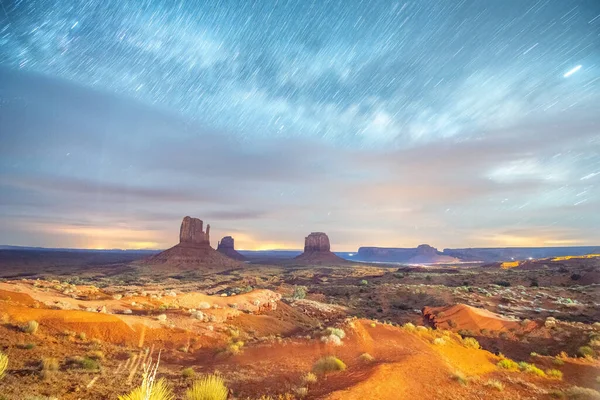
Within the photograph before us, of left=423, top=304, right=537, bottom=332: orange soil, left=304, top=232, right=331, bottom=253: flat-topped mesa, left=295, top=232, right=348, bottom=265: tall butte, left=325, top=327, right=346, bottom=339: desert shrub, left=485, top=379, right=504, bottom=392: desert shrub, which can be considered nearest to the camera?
left=485, top=379, right=504, bottom=392: desert shrub

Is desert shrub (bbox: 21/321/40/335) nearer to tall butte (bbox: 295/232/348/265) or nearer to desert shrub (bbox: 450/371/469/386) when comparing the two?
desert shrub (bbox: 450/371/469/386)

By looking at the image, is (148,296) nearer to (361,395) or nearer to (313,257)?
(361,395)

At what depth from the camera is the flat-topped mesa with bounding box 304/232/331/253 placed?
17112 cm

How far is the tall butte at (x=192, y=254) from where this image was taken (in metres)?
109

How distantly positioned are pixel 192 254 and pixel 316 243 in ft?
244

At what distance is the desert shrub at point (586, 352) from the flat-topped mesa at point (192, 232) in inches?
5164

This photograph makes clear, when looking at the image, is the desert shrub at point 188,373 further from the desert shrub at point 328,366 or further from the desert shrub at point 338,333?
the desert shrub at point 338,333

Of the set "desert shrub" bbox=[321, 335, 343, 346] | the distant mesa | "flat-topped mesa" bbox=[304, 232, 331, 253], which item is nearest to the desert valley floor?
"desert shrub" bbox=[321, 335, 343, 346]

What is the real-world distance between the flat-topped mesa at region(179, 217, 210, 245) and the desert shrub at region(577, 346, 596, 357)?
13116 cm

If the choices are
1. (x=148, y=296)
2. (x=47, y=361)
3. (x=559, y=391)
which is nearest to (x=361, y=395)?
(x=559, y=391)

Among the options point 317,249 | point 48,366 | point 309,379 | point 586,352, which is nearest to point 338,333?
point 309,379

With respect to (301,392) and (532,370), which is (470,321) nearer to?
(532,370)

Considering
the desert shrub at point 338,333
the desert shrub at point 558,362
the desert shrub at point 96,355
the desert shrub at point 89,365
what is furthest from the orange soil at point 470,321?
the desert shrub at point 89,365

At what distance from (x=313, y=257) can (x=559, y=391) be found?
153068 mm
